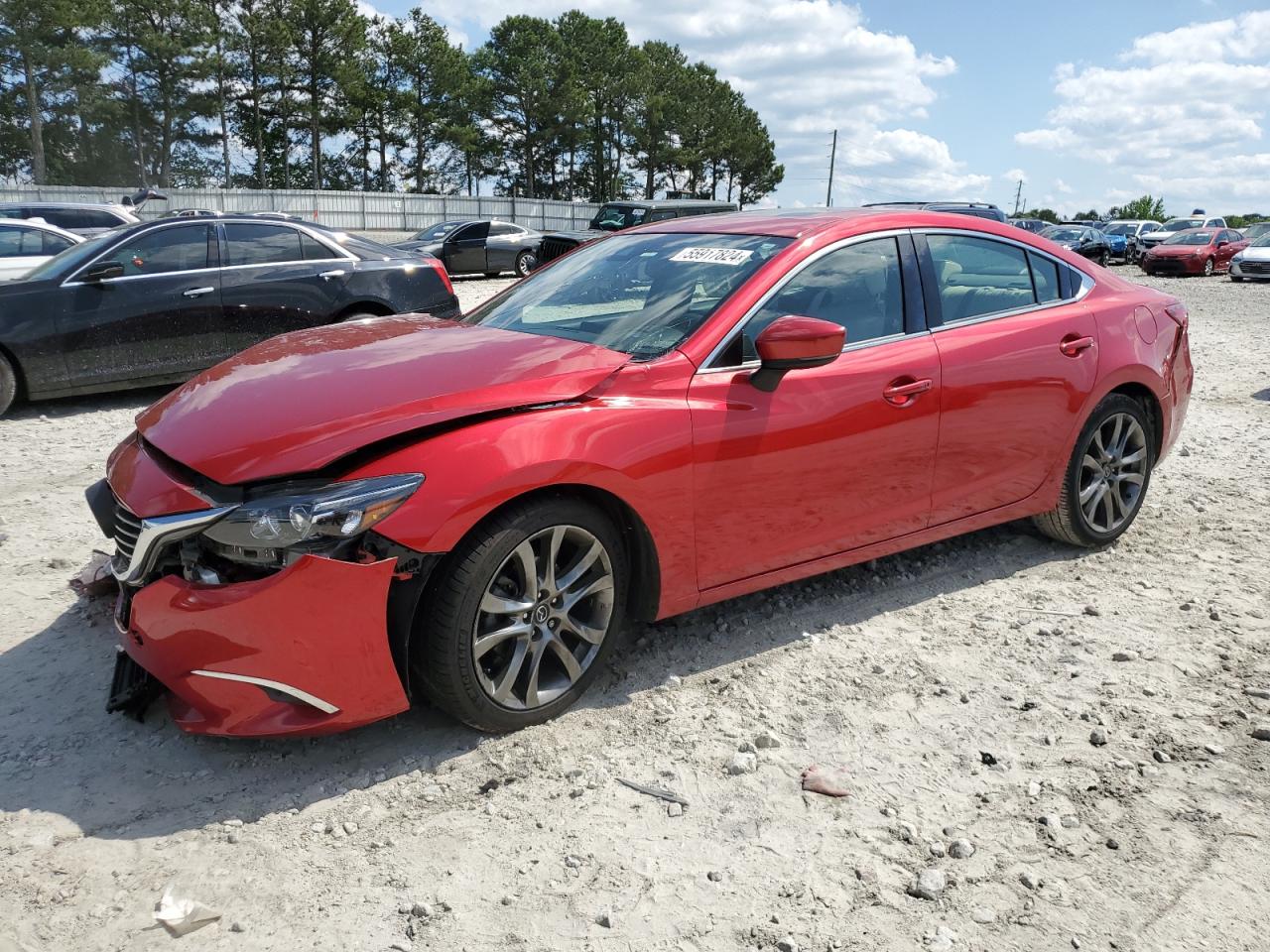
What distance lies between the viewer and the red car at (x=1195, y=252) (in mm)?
27578

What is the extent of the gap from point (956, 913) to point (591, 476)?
5.05ft

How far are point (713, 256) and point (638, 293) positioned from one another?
322 millimetres

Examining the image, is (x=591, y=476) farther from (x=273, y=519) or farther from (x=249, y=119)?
(x=249, y=119)

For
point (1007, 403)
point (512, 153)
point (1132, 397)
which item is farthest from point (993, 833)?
point (512, 153)

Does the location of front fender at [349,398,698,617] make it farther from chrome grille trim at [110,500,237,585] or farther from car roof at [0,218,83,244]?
car roof at [0,218,83,244]

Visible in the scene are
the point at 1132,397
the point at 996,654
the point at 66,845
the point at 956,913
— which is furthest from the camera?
the point at 1132,397

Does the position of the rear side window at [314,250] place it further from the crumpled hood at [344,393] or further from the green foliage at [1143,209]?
the green foliage at [1143,209]

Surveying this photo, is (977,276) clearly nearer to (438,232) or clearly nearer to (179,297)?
(179,297)

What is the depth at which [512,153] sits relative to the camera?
A: 212 feet

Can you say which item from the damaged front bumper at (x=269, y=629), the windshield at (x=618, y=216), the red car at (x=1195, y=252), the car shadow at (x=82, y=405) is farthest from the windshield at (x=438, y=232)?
the damaged front bumper at (x=269, y=629)

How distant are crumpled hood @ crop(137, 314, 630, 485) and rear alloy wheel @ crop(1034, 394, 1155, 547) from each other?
247 cm

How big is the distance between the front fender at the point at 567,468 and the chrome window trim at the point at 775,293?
0.24 meters

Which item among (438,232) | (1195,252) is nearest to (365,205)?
(438,232)

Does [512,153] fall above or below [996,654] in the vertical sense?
above
